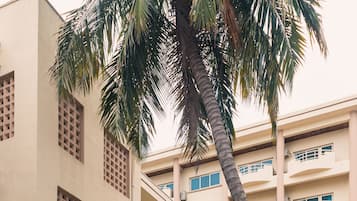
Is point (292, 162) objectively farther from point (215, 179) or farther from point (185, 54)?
point (185, 54)

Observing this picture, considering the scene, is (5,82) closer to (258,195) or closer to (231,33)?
A: (231,33)

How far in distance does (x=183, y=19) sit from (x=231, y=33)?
1350 mm

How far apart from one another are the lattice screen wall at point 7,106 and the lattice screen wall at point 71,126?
3.57ft

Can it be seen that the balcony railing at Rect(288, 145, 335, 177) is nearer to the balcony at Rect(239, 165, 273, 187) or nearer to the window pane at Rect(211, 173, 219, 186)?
the balcony at Rect(239, 165, 273, 187)

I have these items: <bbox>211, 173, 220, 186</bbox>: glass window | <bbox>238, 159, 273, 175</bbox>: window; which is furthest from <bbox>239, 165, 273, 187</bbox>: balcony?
<bbox>211, 173, 220, 186</bbox>: glass window

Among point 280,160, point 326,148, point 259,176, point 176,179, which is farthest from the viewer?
point 176,179

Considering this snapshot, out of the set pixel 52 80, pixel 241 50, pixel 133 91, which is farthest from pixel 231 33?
pixel 52 80

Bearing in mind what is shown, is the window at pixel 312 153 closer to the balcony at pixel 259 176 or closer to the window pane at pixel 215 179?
the balcony at pixel 259 176

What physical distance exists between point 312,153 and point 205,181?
233 inches

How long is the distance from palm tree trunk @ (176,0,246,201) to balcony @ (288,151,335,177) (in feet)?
77.8

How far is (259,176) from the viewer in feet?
141

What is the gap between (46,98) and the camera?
749 inches

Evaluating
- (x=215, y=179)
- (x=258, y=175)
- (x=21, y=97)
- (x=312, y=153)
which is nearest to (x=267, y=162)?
(x=258, y=175)

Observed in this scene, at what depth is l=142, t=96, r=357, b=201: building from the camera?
40844 millimetres
